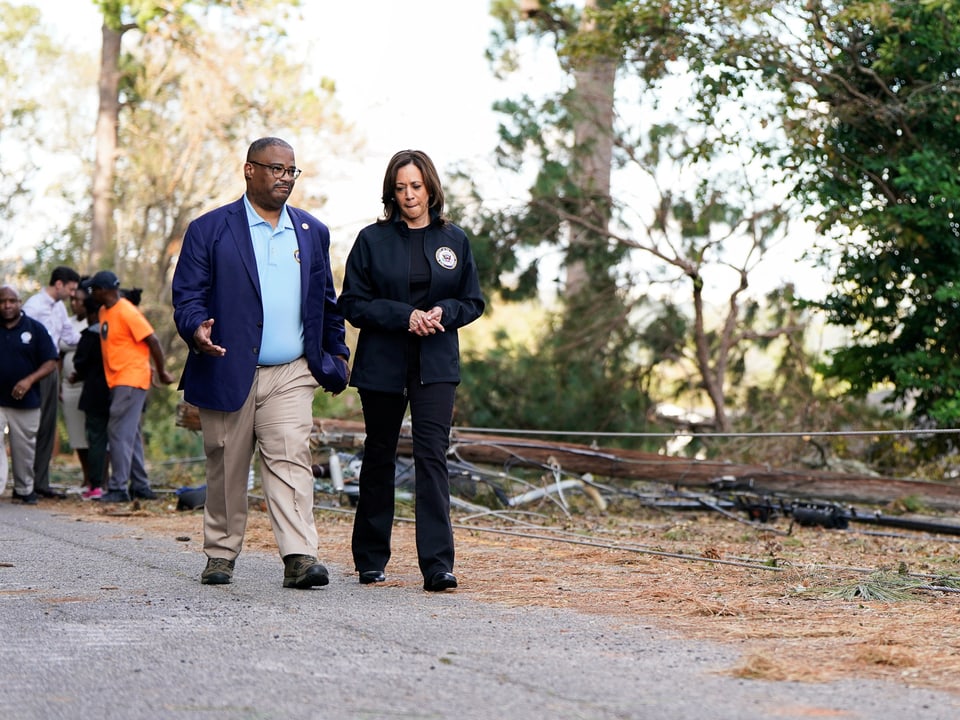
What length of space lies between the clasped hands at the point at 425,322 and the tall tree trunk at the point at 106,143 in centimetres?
2108

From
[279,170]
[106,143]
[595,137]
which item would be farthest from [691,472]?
[106,143]

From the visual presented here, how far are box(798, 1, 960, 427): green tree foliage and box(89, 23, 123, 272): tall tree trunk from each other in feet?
49.9

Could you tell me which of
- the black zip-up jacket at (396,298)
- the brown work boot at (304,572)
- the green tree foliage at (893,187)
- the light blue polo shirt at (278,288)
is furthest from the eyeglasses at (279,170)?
the green tree foliage at (893,187)

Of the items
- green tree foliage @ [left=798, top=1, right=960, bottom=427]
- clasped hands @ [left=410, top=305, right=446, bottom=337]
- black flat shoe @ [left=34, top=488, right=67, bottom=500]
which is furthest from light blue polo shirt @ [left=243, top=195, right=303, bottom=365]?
green tree foliage @ [left=798, top=1, right=960, bottom=427]

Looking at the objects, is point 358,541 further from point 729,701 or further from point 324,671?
point 729,701

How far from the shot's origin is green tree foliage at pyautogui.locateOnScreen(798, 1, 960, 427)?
47.9 ft

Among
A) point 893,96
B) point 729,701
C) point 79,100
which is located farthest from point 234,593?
point 79,100

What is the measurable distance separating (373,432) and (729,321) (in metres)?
13.3

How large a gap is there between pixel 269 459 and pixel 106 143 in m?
22.6

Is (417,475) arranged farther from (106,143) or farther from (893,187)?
(106,143)

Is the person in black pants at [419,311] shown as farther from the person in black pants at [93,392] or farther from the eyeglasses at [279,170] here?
the person in black pants at [93,392]

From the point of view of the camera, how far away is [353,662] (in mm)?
4488

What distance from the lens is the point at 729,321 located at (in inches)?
763

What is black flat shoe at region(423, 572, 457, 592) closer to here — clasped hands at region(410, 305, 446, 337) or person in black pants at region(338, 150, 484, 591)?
person in black pants at region(338, 150, 484, 591)
